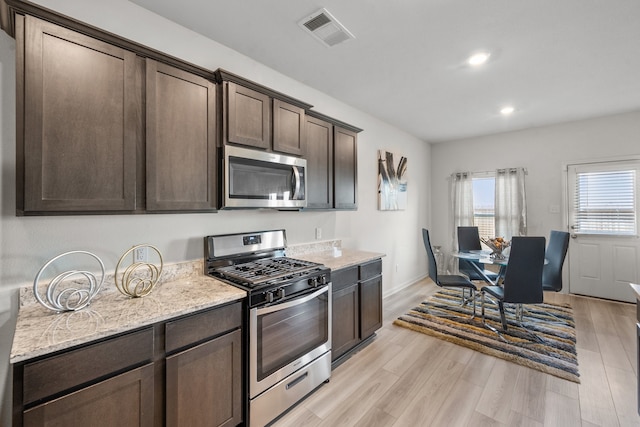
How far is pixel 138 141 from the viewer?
5.42 feet

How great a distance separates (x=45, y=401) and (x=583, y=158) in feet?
20.8

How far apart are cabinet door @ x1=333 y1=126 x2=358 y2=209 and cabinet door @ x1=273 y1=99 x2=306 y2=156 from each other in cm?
58

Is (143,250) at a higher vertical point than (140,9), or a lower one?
lower

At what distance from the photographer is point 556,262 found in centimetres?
337

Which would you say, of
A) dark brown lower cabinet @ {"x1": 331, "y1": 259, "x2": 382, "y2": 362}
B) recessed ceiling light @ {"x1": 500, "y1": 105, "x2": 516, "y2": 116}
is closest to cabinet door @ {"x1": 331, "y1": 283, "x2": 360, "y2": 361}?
dark brown lower cabinet @ {"x1": 331, "y1": 259, "x2": 382, "y2": 362}

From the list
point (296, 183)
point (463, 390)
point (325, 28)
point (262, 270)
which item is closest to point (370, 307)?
point (463, 390)

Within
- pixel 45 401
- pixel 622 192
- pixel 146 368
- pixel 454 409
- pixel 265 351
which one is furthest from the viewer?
pixel 622 192

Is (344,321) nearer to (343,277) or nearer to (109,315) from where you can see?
(343,277)

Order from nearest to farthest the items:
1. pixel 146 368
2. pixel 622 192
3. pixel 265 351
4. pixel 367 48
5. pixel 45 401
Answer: pixel 45 401
pixel 146 368
pixel 265 351
pixel 367 48
pixel 622 192

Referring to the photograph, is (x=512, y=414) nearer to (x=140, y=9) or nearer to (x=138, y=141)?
(x=138, y=141)

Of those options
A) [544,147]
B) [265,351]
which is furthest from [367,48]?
[544,147]

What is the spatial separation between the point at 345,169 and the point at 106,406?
2.68 m

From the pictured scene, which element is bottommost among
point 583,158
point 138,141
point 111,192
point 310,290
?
point 310,290

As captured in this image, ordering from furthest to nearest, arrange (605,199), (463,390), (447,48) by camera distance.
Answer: (605,199), (447,48), (463,390)
